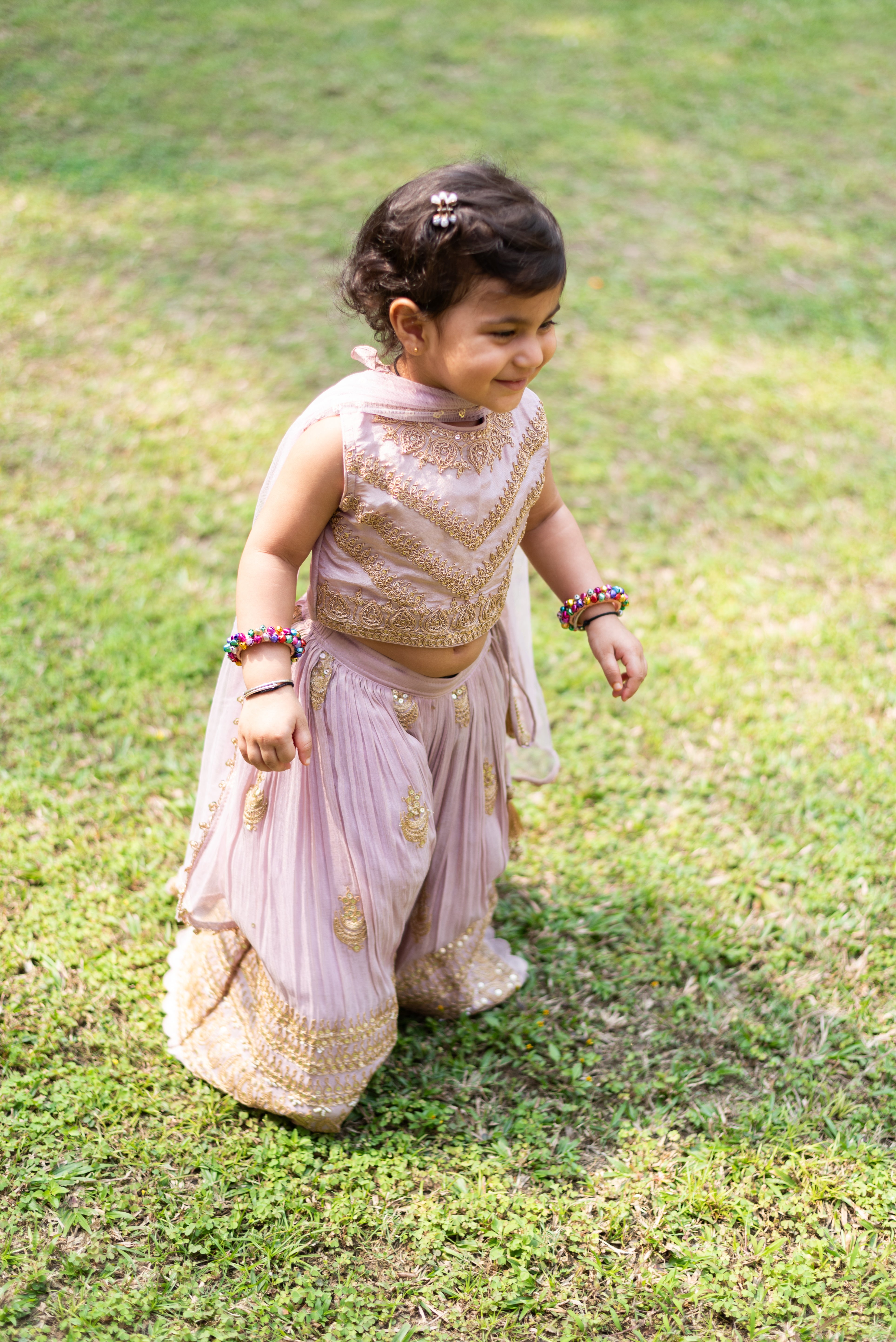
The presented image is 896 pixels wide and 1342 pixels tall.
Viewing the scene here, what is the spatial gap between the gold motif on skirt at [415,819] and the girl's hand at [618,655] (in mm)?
416

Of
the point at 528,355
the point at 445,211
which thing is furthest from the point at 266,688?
the point at 445,211

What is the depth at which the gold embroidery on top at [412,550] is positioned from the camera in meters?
1.78

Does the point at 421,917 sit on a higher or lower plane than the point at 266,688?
lower

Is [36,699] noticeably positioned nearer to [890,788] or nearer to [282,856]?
[282,856]

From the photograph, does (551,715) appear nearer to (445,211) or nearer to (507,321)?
(507,321)

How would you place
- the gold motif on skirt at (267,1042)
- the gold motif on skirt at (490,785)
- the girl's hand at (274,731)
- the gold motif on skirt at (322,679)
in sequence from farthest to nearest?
the gold motif on skirt at (490,785), the gold motif on skirt at (267,1042), the gold motif on skirt at (322,679), the girl's hand at (274,731)

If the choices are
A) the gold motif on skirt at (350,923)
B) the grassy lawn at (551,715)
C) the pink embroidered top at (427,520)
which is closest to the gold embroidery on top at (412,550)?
the pink embroidered top at (427,520)

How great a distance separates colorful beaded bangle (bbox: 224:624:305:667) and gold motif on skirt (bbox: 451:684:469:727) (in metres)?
0.40

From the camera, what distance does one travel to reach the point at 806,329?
4.95m

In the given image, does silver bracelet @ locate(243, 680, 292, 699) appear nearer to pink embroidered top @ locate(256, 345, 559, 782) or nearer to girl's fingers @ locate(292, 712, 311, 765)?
girl's fingers @ locate(292, 712, 311, 765)

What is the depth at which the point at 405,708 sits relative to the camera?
6.56ft

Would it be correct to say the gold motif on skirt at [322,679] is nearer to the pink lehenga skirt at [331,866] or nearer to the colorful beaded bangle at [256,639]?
the pink lehenga skirt at [331,866]

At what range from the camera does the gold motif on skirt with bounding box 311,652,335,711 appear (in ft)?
6.46

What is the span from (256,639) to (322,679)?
0.76ft
